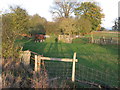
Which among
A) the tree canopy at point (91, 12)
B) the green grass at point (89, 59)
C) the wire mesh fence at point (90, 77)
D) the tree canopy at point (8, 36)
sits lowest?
the wire mesh fence at point (90, 77)

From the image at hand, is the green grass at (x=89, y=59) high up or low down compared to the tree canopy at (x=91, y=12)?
down

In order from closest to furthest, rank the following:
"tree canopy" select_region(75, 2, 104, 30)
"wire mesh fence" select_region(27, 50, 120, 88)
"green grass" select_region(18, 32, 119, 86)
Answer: "wire mesh fence" select_region(27, 50, 120, 88), "green grass" select_region(18, 32, 119, 86), "tree canopy" select_region(75, 2, 104, 30)

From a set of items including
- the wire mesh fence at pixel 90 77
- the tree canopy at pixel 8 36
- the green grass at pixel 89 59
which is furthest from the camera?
the green grass at pixel 89 59

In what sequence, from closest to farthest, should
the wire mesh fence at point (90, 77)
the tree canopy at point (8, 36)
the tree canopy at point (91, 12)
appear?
the wire mesh fence at point (90, 77) → the tree canopy at point (8, 36) → the tree canopy at point (91, 12)

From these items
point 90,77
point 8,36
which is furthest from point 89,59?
point 8,36

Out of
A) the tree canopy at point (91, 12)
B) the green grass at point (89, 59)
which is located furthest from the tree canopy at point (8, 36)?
the tree canopy at point (91, 12)

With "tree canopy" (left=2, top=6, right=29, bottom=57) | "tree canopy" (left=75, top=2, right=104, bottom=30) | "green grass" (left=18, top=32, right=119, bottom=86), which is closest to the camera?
"tree canopy" (left=2, top=6, right=29, bottom=57)

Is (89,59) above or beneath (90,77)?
above

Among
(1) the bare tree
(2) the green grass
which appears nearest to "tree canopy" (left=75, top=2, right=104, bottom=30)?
(1) the bare tree

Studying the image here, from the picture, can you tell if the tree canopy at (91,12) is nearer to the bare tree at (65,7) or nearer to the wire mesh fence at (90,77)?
the bare tree at (65,7)

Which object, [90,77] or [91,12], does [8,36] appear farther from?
[91,12]

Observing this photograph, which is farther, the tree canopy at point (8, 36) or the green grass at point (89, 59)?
the green grass at point (89, 59)

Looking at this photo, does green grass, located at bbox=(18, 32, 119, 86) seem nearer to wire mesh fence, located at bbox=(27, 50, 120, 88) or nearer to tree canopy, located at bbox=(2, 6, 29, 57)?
wire mesh fence, located at bbox=(27, 50, 120, 88)

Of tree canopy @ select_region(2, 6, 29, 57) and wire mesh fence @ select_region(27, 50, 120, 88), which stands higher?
tree canopy @ select_region(2, 6, 29, 57)
